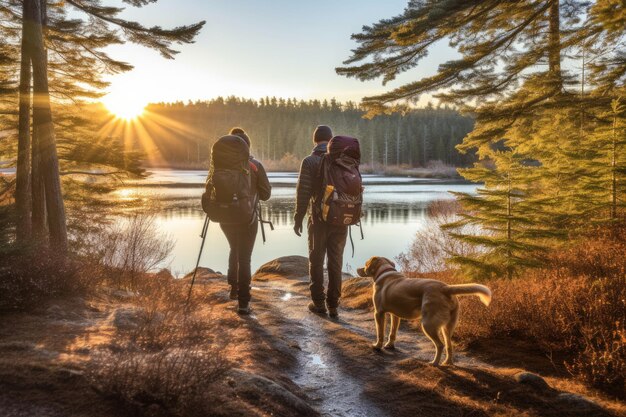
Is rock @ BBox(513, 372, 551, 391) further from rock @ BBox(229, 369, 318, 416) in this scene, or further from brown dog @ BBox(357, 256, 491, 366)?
rock @ BBox(229, 369, 318, 416)

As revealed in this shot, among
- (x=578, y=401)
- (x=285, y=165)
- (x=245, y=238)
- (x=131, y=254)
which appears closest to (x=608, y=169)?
(x=578, y=401)

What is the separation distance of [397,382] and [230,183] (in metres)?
3.24

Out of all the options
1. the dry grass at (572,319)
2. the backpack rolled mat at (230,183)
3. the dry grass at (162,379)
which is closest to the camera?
the dry grass at (162,379)

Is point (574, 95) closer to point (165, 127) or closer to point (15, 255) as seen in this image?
point (15, 255)

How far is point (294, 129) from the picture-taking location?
4491 inches

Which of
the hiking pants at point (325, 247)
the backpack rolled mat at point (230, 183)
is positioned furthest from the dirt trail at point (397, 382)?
the backpack rolled mat at point (230, 183)

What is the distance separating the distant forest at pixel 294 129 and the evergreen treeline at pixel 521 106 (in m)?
50.3

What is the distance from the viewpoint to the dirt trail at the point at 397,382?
11.9 ft

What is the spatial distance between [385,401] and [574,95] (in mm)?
7989

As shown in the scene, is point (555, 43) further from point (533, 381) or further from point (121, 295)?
point (121, 295)

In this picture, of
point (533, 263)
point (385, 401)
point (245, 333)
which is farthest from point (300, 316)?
point (533, 263)

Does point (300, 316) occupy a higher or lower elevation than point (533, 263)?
lower

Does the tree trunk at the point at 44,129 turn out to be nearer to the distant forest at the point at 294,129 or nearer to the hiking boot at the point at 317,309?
the hiking boot at the point at 317,309

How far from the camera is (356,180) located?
6141 mm
